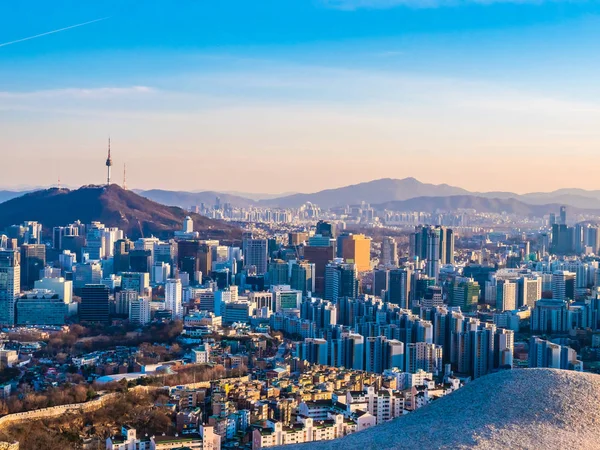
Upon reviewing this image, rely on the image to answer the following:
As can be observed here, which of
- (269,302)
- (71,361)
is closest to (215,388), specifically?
(71,361)

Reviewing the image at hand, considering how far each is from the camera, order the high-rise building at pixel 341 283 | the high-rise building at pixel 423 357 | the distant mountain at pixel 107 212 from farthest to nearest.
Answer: the distant mountain at pixel 107 212 → the high-rise building at pixel 341 283 → the high-rise building at pixel 423 357

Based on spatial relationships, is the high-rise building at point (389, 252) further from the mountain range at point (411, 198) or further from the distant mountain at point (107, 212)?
the mountain range at point (411, 198)

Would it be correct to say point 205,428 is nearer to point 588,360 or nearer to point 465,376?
point 465,376

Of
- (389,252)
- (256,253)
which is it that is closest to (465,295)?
(256,253)

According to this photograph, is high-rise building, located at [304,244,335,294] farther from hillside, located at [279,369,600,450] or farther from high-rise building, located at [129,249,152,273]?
hillside, located at [279,369,600,450]

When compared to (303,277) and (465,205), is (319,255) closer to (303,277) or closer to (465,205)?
(303,277)

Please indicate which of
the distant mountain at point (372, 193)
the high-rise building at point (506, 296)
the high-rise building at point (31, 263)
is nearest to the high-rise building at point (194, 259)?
the high-rise building at point (31, 263)

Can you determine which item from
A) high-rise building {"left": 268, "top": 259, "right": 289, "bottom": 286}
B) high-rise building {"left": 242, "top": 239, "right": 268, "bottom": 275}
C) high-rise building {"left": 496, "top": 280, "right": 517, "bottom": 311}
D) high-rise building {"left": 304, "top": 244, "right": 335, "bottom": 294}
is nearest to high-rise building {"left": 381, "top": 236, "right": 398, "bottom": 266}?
high-rise building {"left": 304, "top": 244, "right": 335, "bottom": 294}
